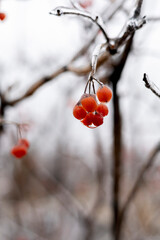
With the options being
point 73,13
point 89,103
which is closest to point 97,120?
point 89,103

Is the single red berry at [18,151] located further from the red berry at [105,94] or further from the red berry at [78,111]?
the red berry at [105,94]

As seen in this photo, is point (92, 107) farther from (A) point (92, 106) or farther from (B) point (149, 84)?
(B) point (149, 84)

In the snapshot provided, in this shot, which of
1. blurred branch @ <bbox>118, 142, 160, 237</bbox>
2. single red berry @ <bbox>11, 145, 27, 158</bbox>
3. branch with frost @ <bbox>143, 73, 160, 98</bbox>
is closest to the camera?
branch with frost @ <bbox>143, 73, 160, 98</bbox>

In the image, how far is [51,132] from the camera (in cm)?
512

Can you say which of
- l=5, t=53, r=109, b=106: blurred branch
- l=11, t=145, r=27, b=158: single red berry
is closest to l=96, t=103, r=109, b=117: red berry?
l=5, t=53, r=109, b=106: blurred branch

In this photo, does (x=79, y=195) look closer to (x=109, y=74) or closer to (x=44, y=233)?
(x=44, y=233)

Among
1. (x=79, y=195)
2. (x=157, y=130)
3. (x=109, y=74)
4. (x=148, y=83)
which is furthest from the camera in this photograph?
(x=79, y=195)

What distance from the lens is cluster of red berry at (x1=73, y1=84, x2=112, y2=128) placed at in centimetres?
104

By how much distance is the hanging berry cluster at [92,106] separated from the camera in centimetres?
103

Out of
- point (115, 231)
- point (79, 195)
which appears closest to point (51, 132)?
point (115, 231)

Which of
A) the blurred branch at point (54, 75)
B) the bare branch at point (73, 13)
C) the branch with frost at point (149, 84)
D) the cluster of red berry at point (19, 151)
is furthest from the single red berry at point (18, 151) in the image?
the branch with frost at point (149, 84)

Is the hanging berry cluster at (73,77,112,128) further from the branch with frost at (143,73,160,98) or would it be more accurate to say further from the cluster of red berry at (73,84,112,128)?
the branch with frost at (143,73,160,98)

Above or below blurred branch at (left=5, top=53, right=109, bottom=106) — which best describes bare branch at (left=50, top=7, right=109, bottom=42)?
above

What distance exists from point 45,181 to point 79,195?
5894 mm
